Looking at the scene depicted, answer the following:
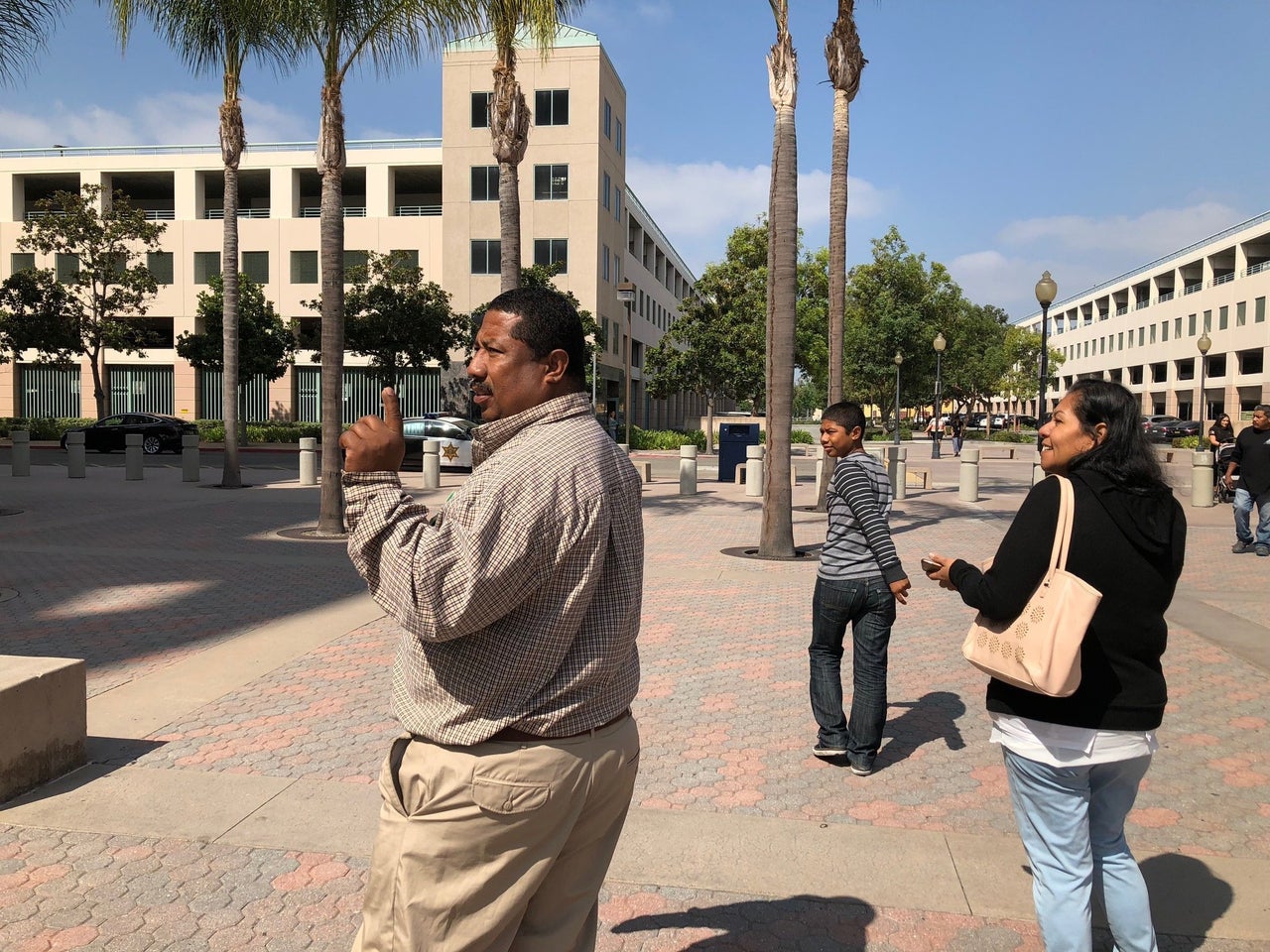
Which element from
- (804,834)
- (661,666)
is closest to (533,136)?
(661,666)

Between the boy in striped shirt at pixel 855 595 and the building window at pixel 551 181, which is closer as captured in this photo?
the boy in striped shirt at pixel 855 595

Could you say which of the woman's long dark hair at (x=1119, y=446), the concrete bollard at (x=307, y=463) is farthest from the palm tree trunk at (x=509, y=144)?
the woman's long dark hair at (x=1119, y=446)

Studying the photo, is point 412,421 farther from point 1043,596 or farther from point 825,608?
point 1043,596

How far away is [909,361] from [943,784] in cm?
5580

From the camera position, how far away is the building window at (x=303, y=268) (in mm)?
45125

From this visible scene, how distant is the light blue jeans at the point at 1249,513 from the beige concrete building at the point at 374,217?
29381mm

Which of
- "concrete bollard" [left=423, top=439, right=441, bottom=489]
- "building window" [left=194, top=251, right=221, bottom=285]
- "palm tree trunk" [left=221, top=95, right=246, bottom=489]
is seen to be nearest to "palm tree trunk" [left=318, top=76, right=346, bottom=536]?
"palm tree trunk" [left=221, top=95, right=246, bottom=489]

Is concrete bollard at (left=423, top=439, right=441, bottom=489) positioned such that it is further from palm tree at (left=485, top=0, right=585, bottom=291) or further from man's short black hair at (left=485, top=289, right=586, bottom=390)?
man's short black hair at (left=485, top=289, right=586, bottom=390)

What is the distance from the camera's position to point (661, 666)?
6578mm

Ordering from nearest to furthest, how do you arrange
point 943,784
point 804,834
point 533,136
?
point 804,834 → point 943,784 → point 533,136

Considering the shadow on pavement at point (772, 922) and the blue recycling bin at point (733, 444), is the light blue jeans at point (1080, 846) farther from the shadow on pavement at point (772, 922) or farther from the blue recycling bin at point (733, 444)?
the blue recycling bin at point (733, 444)

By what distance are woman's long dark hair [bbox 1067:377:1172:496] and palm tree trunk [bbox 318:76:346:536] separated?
1116 cm

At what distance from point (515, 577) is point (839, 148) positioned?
47.4ft

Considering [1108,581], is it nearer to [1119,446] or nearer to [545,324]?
[1119,446]
